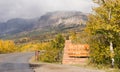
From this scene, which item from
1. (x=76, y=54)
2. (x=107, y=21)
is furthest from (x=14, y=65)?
(x=107, y=21)

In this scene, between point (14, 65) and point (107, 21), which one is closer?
point (107, 21)

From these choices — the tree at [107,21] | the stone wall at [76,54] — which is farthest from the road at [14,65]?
the tree at [107,21]

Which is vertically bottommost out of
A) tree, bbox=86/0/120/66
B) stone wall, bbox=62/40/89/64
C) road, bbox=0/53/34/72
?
road, bbox=0/53/34/72

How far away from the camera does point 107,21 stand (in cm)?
3191

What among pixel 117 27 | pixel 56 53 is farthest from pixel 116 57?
pixel 56 53

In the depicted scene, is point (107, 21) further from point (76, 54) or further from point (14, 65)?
point (14, 65)

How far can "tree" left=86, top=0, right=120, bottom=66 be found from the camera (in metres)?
31.4

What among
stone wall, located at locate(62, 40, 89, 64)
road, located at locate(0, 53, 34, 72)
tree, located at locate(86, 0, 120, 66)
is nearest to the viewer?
road, located at locate(0, 53, 34, 72)

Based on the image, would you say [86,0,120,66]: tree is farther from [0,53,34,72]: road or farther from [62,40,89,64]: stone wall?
[0,53,34,72]: road

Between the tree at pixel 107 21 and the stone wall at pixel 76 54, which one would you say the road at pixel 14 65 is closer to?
the stone wall at pixel 76 54

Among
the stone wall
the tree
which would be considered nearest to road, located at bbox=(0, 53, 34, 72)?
the stone wall

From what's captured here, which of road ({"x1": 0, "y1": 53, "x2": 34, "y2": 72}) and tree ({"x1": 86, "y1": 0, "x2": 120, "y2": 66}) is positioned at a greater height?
tree ({"x1": 86, "y1": 0, "x2": 120, "y2": 66})

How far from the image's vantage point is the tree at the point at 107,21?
3144cm

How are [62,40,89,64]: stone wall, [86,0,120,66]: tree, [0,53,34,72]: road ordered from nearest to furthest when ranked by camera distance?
[0,53,34,72]: road
[86,0,120,66]: tree
[62,40,89,64]: stone wall
